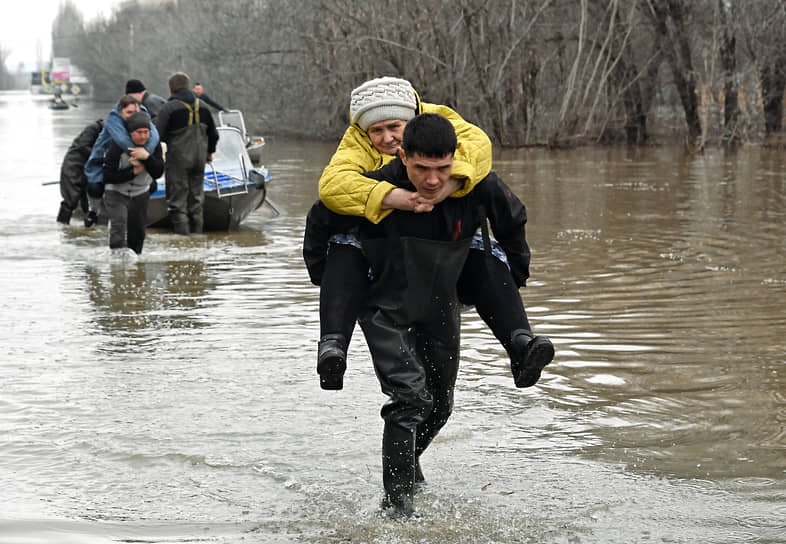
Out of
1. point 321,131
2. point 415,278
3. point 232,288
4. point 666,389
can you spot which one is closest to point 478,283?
point 415,278

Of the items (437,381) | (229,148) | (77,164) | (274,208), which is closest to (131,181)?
(77,164)

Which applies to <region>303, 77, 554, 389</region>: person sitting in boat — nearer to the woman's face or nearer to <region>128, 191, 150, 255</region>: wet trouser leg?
the woman's face

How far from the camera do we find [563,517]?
480cm

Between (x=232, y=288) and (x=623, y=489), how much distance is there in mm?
5960

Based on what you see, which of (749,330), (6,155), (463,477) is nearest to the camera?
(463,477)

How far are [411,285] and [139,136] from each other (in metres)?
7.45

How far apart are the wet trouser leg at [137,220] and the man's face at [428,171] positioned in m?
7.91

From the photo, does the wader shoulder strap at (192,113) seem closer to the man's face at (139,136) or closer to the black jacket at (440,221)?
the man's face at (139,136)

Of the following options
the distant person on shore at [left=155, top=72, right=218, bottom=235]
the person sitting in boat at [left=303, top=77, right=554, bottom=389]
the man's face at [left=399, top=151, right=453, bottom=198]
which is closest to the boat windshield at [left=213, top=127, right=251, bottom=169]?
the distant person on shore at [left=155, top=72, right=218, bottom=235]

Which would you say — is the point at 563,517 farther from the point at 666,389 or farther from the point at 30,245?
the point at 30,245

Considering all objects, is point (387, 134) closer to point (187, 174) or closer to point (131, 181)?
point (131, 181)

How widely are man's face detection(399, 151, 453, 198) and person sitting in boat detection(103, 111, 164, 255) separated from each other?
752cm

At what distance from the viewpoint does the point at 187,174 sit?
14.2m

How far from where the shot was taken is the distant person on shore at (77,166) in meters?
13.3
